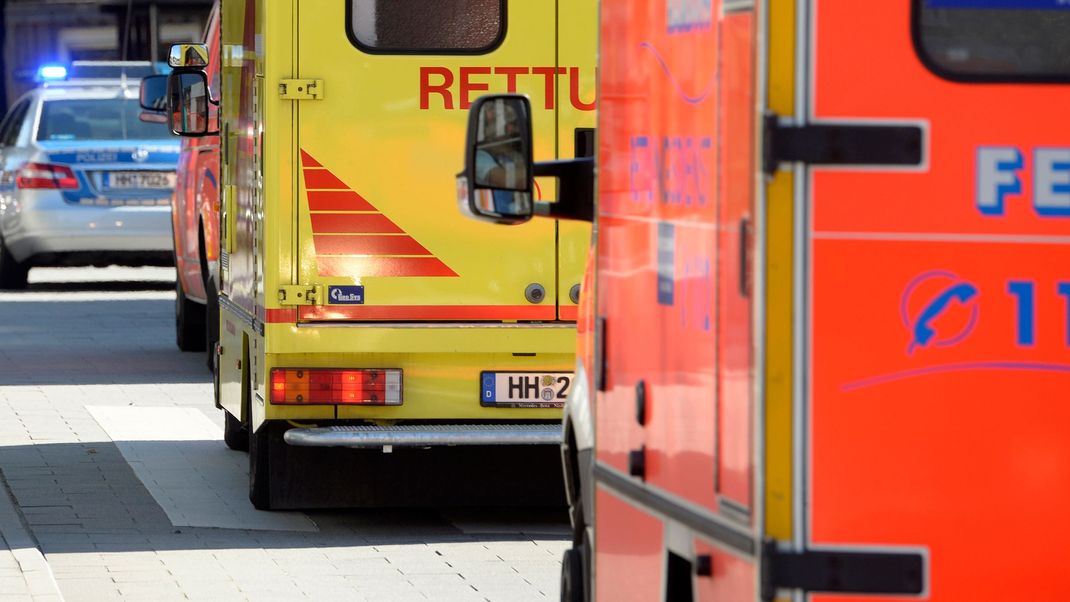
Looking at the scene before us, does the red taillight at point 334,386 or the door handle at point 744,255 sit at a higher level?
the door handle at point 744,255

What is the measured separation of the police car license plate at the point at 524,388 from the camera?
344 inches

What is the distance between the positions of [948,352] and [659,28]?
112cm

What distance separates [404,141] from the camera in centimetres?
857

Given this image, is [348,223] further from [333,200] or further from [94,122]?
[94,122]

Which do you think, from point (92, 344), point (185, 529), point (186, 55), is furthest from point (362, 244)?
point (92, 344)

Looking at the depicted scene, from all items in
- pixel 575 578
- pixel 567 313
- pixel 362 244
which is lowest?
pixel 575 578

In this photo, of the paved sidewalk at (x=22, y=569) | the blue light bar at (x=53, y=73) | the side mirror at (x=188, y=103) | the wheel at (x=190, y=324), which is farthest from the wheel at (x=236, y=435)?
the blue light bar at (x=53, y=73)

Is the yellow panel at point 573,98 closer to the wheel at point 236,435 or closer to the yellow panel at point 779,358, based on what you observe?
the wheel at point 236,435

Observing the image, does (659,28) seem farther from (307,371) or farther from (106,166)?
(106,166)

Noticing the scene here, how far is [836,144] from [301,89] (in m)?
5.02

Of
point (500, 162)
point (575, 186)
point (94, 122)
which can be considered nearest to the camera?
point (500, 162)

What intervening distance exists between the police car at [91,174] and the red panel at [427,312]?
11.5 meters

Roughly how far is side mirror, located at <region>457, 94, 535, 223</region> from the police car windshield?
1536 cm

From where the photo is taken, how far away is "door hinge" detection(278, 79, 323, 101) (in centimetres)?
844
